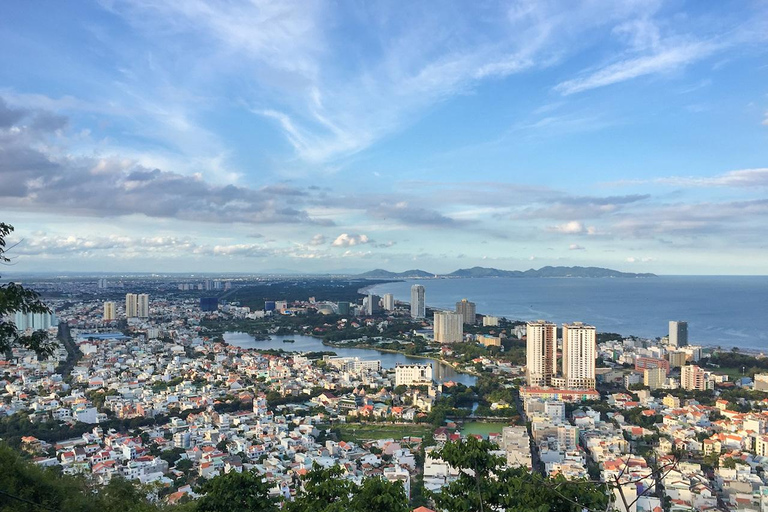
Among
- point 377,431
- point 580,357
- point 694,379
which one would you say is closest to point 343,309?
point 580,357

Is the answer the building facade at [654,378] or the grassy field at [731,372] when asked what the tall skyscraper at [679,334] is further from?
the building facade at [654,378]

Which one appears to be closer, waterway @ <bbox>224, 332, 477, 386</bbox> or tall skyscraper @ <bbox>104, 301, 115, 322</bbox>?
waterway @ <bbox>224, 332, 477, 386</bbox>

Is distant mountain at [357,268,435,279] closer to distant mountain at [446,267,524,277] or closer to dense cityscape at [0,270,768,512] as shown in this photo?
distant mountain at [446,267,524,277]

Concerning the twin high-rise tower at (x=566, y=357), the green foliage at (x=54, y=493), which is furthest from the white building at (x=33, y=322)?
the green foliage at (x=54, y=493)

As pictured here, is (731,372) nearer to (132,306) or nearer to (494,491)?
(494,491)

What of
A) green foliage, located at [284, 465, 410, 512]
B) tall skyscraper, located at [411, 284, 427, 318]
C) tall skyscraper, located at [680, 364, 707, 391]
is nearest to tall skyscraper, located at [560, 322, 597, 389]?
tall skyscraper, located at [680, 364, 707, 391]
